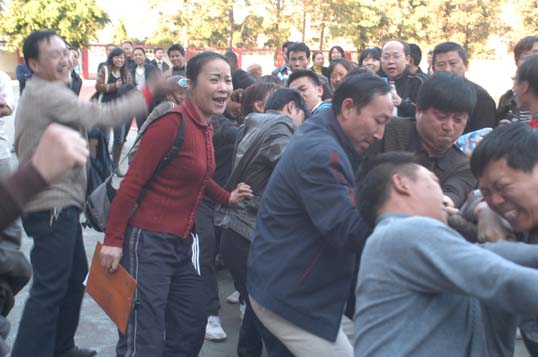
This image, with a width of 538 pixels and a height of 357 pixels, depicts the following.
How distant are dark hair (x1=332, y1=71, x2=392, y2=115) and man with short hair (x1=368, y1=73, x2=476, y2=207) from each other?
16.8 inches

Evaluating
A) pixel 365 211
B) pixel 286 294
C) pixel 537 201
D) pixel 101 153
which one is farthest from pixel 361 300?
pixel 101 153

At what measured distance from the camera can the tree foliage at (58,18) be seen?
31.4 meters

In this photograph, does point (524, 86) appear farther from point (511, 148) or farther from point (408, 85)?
point (408, 85)

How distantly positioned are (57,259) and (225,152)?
1.59 meters

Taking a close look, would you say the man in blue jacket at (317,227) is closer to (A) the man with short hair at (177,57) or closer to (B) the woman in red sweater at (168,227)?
(B) the woman in red sweater at (168,227)

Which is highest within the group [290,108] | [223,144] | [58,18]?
[290,108]

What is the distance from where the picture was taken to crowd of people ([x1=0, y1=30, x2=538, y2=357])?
1.90 meters

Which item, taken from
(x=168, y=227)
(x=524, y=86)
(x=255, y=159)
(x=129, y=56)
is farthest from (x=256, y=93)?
(x=129, y=56)

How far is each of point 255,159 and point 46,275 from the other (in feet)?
4.30

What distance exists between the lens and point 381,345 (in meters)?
1.99

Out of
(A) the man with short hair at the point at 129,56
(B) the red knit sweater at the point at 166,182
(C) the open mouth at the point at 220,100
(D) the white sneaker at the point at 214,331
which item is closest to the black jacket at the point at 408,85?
(D) the white sneaker at the point at 214,331

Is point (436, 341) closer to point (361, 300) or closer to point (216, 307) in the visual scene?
point (361, 300)

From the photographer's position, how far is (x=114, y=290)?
3455 mm

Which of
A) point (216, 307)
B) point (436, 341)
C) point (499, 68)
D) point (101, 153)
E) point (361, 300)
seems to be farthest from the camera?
point (499, 68)
